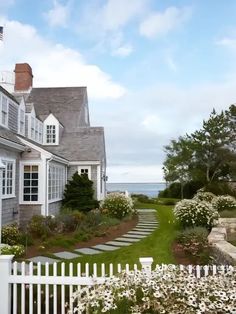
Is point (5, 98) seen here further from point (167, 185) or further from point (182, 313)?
point (167, 185)

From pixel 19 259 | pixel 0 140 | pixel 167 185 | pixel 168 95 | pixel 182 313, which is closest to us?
pixel 182 313

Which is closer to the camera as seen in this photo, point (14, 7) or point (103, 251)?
point (103, 251)

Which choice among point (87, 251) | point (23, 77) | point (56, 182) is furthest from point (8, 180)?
point (23, 77)

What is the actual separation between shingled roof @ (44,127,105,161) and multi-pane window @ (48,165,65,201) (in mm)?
1899

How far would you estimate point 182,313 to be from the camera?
12.9ft

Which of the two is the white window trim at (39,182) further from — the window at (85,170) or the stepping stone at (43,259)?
the window at (85,170)

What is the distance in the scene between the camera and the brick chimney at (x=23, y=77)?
2406cm

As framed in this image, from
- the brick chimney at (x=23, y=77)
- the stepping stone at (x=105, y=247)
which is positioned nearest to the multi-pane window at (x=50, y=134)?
the brick chimney at (x=23, y=77)

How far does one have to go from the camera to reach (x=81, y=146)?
73.6 ft

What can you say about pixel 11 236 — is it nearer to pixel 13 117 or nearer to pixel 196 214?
pixel 13 117

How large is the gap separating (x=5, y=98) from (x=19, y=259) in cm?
801

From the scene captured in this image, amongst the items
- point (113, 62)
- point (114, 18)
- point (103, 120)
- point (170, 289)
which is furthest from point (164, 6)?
point (103, 120)

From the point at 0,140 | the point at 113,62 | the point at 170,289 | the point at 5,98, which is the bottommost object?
the point at 170,289

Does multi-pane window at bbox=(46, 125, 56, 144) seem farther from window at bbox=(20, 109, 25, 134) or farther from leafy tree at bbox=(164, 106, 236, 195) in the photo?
leafy tree at bbox=(164, 106, 236, 195)
